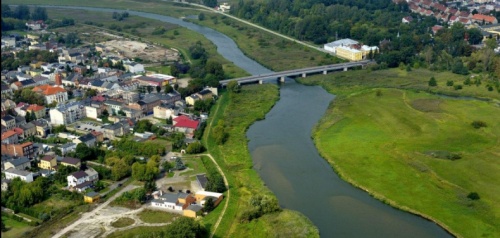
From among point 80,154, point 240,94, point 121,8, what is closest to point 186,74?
point 240,94

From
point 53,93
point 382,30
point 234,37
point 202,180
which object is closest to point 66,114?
point 53,93

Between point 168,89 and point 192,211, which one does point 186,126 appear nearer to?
point 168,89

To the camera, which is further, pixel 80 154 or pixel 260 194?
pixel 80 154

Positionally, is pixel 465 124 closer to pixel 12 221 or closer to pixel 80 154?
pixel 80 154

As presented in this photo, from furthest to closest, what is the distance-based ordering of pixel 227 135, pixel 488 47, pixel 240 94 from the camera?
pixel 488 47
pixel 240 94
pixel 227 135

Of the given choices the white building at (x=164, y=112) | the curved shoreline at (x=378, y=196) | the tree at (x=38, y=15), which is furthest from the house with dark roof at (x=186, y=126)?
the tree at (x=38, y=15)

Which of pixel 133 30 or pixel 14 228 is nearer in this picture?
pixel 14 228

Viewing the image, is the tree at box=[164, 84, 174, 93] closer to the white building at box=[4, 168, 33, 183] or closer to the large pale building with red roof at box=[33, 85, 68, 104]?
the large pale building with red roof at box=[33, 85, 68, 104]
